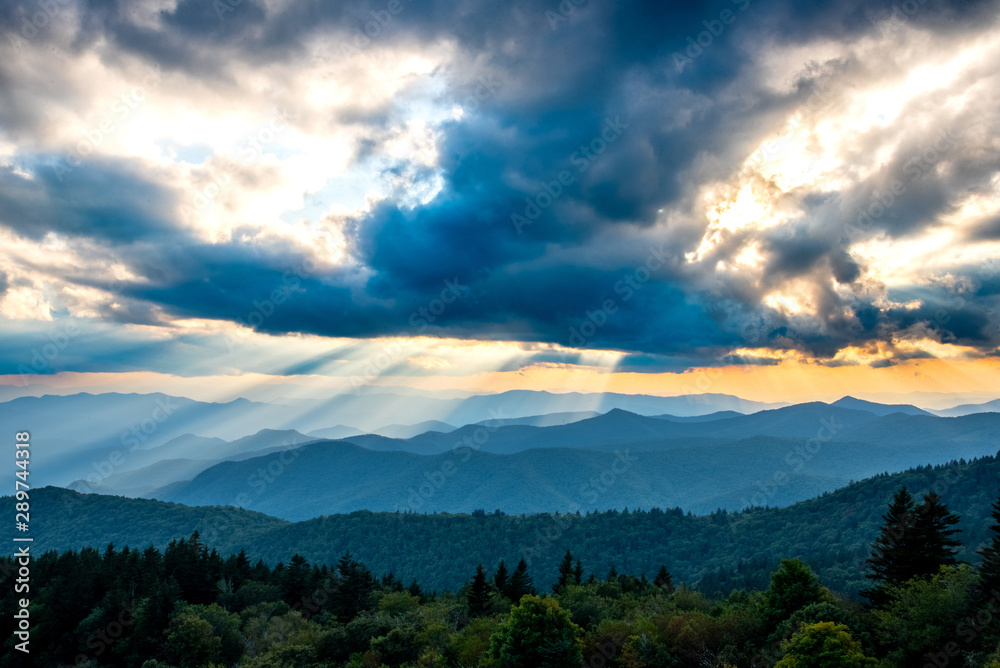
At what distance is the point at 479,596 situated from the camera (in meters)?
74.6

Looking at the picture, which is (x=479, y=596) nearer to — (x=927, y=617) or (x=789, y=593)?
(x=789, y=593)

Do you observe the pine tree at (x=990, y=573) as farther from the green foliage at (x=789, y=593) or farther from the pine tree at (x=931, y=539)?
the green foliage at (x=789, y=593)

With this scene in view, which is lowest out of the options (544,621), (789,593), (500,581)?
(500,581)

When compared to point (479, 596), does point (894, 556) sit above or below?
above

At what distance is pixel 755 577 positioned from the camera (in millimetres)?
176500

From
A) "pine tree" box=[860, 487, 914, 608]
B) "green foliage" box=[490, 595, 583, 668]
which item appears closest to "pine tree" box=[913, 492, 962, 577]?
"pine tree" box=[860, 487, 914, 608]

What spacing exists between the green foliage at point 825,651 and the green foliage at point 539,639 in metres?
16.1

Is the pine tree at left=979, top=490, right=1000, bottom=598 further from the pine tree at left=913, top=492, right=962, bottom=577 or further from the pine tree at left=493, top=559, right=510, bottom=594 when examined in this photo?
the pine tree at left=493, top=559, right=510, bottom=594

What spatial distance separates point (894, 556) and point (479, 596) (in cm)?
4710

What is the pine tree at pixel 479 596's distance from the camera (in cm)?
7331

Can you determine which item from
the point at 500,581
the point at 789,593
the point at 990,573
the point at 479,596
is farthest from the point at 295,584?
the point at 990,573

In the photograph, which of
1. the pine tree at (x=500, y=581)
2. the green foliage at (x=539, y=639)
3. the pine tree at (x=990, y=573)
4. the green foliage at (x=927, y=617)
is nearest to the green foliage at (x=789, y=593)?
the green foliage at (x=927, y=617)

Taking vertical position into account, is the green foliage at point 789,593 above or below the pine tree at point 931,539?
below

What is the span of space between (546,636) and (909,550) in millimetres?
33308
